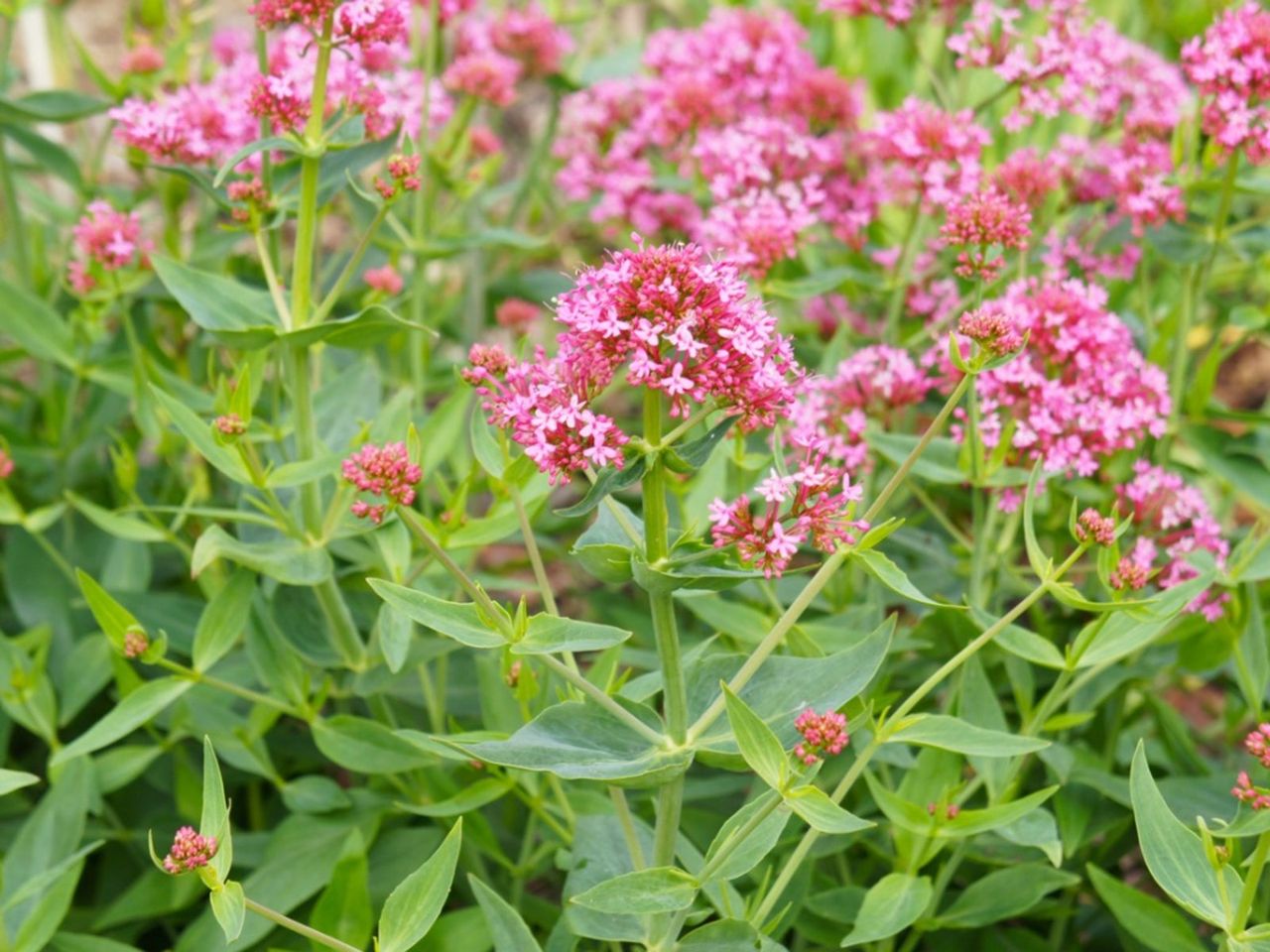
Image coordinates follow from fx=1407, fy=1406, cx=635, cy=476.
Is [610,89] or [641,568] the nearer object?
[641,568]

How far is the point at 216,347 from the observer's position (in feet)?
9.35

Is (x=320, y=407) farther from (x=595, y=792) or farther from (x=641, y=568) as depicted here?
(x=641, y=568)

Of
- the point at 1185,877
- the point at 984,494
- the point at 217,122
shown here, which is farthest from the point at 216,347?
the point at 1185,877

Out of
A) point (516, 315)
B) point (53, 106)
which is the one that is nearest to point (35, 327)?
point (53, 106)

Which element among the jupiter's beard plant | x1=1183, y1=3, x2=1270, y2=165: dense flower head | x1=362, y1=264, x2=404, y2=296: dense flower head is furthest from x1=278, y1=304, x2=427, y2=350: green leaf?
x1=1183, y1=3, x2=1270, y2=165: dense flower head

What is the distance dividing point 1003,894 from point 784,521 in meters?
0.77

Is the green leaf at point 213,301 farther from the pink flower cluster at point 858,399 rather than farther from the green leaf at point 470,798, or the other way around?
the pink flower cluster at point 858,399

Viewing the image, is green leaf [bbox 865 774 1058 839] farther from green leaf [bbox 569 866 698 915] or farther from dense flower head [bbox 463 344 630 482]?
dense flower head [bbox 463 344 630 482]

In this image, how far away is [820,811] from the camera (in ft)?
4.91

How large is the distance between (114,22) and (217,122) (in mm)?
2482

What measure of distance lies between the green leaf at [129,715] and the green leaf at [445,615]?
0.56 metres

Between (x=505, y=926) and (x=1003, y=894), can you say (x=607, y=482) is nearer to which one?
(x=505, y=926)

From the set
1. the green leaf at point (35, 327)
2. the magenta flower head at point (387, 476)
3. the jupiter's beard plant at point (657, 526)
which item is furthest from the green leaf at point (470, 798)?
the green leaf at point (35, 327)

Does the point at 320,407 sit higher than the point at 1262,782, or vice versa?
the point at 320,407
